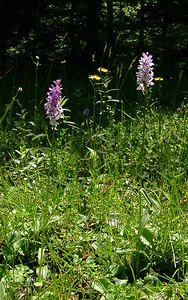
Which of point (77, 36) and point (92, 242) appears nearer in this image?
point (92, 242)

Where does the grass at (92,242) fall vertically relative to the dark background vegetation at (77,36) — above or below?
below

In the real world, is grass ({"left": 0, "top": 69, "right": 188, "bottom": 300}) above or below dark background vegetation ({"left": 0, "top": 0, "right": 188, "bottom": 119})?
below

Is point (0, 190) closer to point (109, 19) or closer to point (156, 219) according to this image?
point (156, 219)

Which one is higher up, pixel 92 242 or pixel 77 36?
pixel 77 36

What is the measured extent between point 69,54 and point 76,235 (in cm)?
650

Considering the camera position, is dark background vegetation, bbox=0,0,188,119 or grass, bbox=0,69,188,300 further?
dark background vegetation, bbox=0,0,188,119

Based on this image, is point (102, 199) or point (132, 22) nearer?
point (102, 199)

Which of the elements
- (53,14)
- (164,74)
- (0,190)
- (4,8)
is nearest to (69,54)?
(53,14)

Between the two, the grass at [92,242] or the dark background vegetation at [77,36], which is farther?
the dark background vegetation at [77,36]

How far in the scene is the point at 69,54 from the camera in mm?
8328

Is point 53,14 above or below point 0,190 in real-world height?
above

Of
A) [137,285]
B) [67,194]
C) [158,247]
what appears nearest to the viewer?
[137,285]

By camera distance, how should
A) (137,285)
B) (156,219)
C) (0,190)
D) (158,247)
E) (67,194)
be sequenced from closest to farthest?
(137,285) < (158,247) < (156,219) < (67,194) < (0,190)

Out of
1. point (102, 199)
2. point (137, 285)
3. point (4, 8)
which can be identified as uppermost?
point (4, 8)
